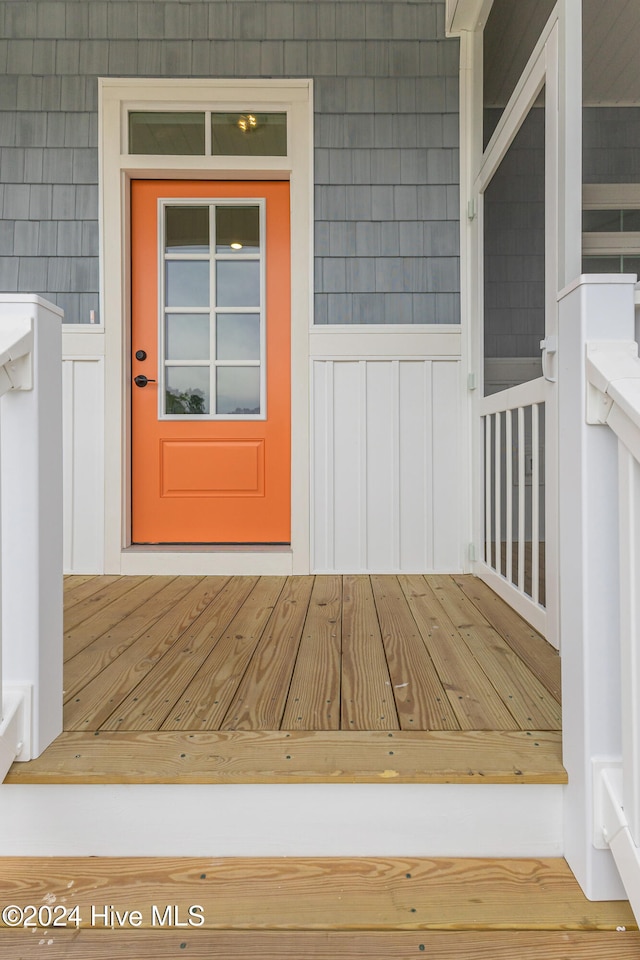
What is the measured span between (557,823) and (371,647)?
0.70m

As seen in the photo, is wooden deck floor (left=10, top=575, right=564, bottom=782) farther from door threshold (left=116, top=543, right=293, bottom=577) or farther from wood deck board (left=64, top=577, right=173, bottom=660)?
door threshold (left=116, top=543, right=293, bottom=577)

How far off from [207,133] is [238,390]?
119 cm

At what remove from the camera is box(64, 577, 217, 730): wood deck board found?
121 centimetres

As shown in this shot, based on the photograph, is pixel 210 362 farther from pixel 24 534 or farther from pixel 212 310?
pixel 24 534

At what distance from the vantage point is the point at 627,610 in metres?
0.85

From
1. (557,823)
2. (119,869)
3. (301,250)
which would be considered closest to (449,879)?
(557,823)

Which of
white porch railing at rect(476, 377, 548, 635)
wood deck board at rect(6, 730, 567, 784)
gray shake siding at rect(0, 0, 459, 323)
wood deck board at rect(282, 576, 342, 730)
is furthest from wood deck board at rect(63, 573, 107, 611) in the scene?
white porch railing at rect(476, 377, 548, 635)

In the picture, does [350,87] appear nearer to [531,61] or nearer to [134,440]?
[531,61]

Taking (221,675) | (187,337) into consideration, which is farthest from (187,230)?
(221,675)

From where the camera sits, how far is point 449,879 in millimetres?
949

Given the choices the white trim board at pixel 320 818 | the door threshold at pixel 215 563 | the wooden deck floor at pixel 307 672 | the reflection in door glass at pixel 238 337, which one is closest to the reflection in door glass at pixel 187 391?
the reflection in door glass at pixel 238 337

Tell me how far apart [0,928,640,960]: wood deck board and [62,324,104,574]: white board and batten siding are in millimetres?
1977

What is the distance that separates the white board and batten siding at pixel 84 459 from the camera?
8.85ft

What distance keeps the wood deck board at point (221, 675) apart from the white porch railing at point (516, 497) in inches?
35.0
